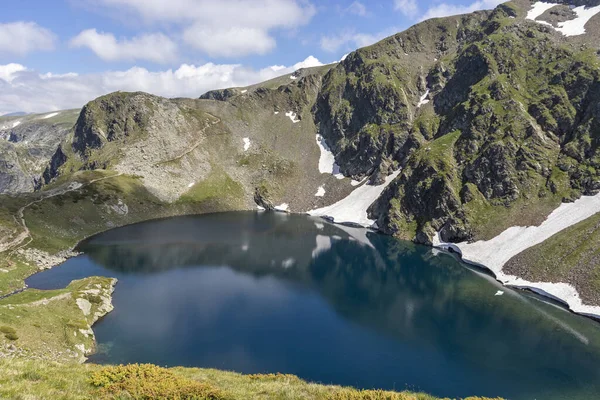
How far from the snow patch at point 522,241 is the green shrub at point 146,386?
81725 mm

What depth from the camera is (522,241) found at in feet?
308

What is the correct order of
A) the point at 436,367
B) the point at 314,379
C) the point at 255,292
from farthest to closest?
the point at 255,292 < the point at 436,367 < the point at 314,379

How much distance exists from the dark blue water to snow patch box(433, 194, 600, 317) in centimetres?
485

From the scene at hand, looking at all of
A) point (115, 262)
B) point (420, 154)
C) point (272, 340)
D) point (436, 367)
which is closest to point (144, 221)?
point (115, 262)

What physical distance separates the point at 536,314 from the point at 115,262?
93962 mm

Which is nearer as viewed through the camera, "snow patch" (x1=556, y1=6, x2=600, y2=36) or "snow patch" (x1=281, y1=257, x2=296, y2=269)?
"snow patch" (x1=281, y1=257, x2=296, y2=269)

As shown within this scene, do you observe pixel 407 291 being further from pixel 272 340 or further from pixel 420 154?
pixel 420 154

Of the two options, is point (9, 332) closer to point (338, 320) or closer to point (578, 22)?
point (338, 320)

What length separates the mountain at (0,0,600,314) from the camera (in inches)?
4306

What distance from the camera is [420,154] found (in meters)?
140

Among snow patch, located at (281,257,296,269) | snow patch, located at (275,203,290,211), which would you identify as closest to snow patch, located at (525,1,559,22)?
snow patch, located at (275,203,290,211)

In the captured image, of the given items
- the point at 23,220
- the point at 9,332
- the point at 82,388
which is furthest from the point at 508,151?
the point at 23,220

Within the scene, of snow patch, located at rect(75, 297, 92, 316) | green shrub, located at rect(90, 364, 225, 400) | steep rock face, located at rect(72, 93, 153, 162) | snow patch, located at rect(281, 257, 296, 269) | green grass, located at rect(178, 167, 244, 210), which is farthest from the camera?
steep rock face, located at rect(72, 93, 153, 162)

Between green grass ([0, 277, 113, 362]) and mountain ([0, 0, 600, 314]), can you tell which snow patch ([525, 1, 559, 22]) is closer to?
mountain ([0, 0, 600, 314])
